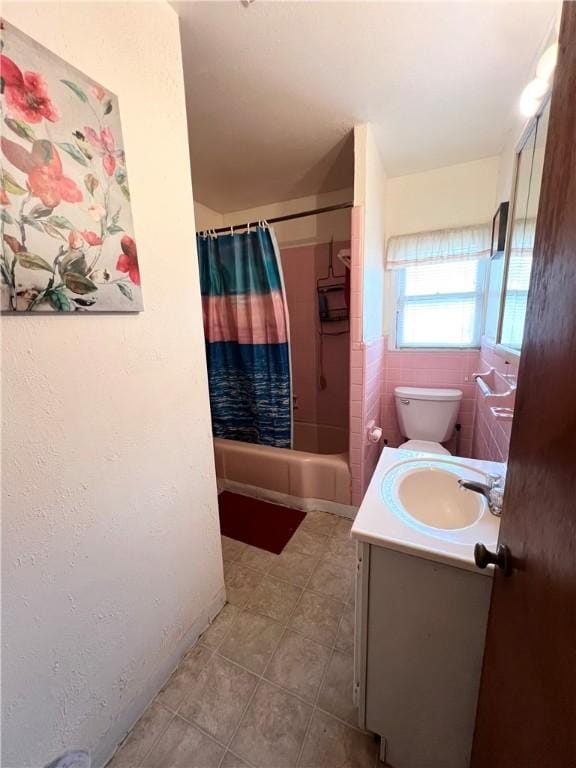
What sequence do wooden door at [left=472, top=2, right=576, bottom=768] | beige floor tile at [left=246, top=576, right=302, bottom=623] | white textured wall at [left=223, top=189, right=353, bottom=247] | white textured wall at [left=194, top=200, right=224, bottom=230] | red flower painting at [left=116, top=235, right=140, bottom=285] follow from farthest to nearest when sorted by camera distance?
white textured wall at [left=194, top=200, right=224, bottom=230] < white textured wall at [left=223, top=189, right=353, bottom=247] < beige floor tile at [left=246, top=576, right=302, bottom=623] < red flower painting at [left=116, top=235, right=140, bottom=285] < wooden door at [left=472, top=2, right=576, bottom=768]

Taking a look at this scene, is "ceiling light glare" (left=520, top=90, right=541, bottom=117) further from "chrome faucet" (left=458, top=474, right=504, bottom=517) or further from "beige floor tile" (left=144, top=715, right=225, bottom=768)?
"beige floor tile" (left=144, top=715, right=225, bottom=768)

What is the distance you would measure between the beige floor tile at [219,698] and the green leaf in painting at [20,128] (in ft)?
5.87

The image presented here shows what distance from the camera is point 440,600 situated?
0.75 metres

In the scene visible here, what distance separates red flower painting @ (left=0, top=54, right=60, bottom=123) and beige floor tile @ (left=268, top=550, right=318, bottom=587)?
1.98m

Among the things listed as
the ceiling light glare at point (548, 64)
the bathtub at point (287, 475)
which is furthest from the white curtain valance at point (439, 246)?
the bathtub at point (287, 475)

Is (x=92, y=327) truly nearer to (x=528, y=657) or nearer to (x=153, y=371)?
(x=153, y=371)

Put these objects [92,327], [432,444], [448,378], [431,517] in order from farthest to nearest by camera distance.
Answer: [448,378] → [432,444] → [431,517] → [92,327]

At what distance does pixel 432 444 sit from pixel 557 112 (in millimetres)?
1937

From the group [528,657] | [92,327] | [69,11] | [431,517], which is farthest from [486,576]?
[69,11]

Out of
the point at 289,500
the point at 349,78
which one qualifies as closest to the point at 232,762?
the point at 289,500

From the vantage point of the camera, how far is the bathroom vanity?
2.42 ft

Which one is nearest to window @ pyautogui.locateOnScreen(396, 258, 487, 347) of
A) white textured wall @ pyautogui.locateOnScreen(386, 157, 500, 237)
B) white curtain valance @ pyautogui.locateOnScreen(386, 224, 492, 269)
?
white curtain valance @ pyautogui.locateOnScreen(386, 224, 492, 269)

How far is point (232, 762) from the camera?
93 centimetres

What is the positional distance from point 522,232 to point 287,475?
6.22 feet
